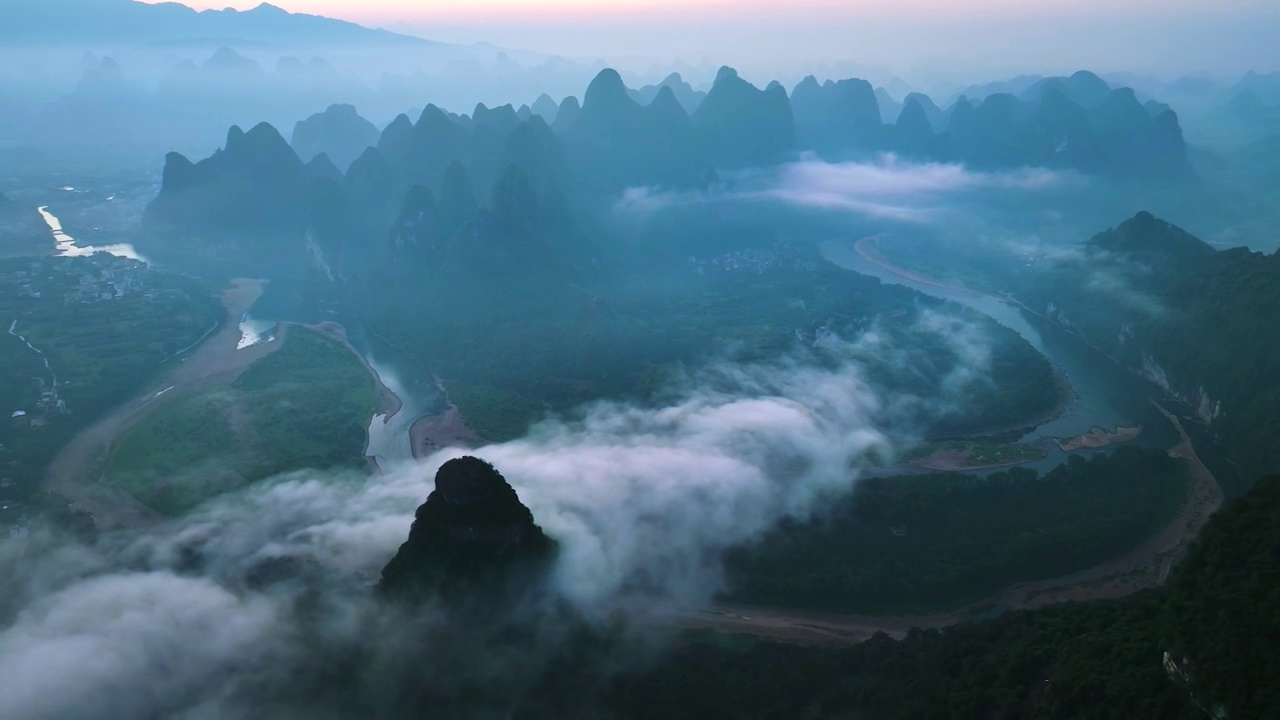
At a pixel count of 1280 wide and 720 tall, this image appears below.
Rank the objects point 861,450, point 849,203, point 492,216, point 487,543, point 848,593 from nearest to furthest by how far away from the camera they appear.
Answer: point 487,543, point 848,593, point 861,450, point 492,216, point 849,203

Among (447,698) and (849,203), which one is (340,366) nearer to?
(447,698)

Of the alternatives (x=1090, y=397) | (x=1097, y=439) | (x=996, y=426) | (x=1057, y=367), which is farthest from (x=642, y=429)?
(x=1057, y=367)

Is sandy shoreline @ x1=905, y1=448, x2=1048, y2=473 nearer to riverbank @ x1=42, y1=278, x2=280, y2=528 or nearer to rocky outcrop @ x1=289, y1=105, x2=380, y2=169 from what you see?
riverbank @ x1=42, y1=278, x2=280, y2=528

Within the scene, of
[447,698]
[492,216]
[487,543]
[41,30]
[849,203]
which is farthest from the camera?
[41,30]

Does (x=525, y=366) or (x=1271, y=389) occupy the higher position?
(x=1271, y=389)

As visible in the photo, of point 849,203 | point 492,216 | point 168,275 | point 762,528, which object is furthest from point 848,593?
point 849,203

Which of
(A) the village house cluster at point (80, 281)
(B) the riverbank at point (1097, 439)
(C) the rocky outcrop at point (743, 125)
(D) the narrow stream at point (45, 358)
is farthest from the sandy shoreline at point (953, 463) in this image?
(C) the rocky outcrop at point (743, 125)

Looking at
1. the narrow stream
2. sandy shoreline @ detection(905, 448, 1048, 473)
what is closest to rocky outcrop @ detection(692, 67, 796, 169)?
sandy shoreline @ detection(905, 448, 1048, 473)
